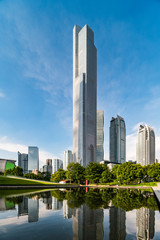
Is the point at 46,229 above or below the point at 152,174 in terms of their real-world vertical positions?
above

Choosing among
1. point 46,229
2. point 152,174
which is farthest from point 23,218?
point 152,174

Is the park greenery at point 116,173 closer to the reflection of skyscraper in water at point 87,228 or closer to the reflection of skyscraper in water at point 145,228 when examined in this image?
the reflection of skyscraper in water at point 145,228

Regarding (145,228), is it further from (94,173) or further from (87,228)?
(94,173)

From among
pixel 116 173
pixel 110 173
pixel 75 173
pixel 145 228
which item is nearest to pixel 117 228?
pixel 145 228

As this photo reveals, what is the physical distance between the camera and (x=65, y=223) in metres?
11.8

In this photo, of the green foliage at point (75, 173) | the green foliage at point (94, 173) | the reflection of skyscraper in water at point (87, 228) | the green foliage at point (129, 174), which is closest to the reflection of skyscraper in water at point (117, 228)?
the reflection of skyscraper in water at point (87, 228)

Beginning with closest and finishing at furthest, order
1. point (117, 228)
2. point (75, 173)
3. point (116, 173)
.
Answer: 1. point (117, 228)
2. point (116, 173)
3. point (75, 173)

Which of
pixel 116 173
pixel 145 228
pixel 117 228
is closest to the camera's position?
pixel 117 228

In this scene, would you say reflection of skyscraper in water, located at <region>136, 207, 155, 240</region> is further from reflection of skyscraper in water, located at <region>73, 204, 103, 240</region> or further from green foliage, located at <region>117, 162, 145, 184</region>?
green foliage, located at <region>117, 162, 145, 184</region>

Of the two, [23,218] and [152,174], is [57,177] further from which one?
[23,218]

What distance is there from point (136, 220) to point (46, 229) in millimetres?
6745

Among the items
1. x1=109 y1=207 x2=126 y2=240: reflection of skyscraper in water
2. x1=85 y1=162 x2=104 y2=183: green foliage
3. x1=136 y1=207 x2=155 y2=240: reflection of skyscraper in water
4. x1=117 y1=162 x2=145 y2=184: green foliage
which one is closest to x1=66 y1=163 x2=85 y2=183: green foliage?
x1=85 y1=162 x2=104 y2=183: green foliage

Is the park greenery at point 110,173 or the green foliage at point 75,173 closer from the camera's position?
the park greenery at point 110,173

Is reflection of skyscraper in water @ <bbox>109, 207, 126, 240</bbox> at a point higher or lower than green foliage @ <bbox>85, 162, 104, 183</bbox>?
higher
